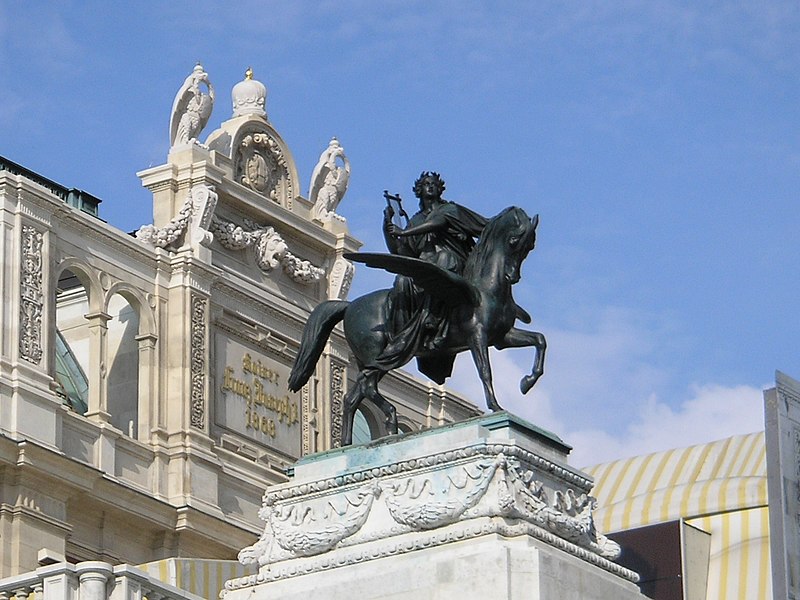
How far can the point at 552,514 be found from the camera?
100 feet

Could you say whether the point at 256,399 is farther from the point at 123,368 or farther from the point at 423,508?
the point at 423,508

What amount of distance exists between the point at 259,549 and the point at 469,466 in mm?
2892

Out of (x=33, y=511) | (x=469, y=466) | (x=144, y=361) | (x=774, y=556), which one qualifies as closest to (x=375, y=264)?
(x=469, y=466)

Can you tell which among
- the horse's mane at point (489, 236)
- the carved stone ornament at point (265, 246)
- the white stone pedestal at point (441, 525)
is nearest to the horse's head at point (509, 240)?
the horse's mane at point (489, 236)

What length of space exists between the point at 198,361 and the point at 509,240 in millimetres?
24955

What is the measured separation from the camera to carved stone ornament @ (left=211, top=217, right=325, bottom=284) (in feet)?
192

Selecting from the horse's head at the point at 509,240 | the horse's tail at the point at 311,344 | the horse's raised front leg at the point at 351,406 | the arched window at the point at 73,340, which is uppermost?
the arched window at the point at 73,340

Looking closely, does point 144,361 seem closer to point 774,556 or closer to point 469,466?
point 774,556

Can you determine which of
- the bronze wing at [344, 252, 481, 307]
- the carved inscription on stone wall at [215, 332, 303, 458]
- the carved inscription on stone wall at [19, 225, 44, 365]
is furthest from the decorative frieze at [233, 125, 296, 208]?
the bronze wing at [344, 252, 481, 307]

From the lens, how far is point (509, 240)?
32.2 meters

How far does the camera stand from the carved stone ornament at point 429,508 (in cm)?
3033

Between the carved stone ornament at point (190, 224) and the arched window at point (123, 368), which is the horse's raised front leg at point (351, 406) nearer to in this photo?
the arched window at point (123, 368)

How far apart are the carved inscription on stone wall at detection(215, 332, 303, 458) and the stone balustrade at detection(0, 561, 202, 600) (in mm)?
22010

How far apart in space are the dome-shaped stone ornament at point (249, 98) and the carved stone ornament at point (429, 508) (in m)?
28.9
